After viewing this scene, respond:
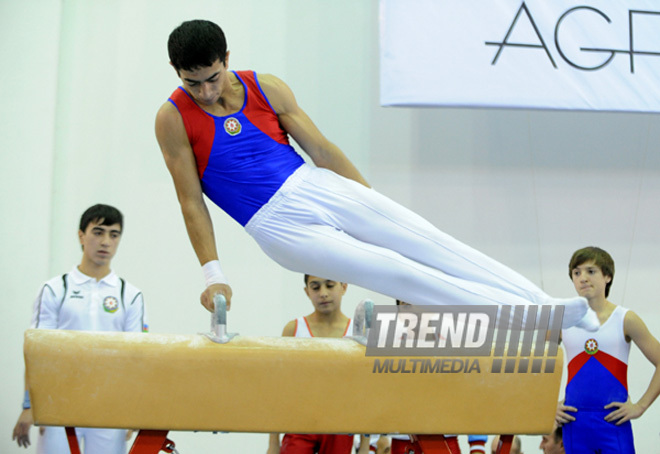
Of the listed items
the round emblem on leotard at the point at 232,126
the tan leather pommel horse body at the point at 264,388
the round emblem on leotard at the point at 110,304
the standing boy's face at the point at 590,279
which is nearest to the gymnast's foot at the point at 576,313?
the tan leather pommel horse body at the point at 264,388

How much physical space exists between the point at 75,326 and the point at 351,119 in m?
3.26

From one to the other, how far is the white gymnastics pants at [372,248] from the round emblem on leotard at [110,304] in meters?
1.89

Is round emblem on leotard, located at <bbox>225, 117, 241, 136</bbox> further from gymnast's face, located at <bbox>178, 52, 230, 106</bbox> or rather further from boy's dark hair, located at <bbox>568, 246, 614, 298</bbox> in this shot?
boy's dark hair, located at <bbox>568, 246, 614, 298</bbox>

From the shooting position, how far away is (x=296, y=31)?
6391mm

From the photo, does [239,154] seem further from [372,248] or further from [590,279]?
[590,279]

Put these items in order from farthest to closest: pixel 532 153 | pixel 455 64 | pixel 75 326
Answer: pixel 532 153 → pixel 455 64 → pixel 75 326

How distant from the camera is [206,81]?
107 inches

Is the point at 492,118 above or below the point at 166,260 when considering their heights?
above

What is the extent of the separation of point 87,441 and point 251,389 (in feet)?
6.84

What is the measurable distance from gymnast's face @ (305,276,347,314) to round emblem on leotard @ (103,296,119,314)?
4.28 feet

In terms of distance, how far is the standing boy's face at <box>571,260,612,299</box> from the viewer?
15.0ft

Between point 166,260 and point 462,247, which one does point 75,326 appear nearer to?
point 166,260

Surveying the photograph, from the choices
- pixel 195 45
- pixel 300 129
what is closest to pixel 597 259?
pixel 300 129

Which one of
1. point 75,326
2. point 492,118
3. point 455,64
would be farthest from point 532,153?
point 75,326
